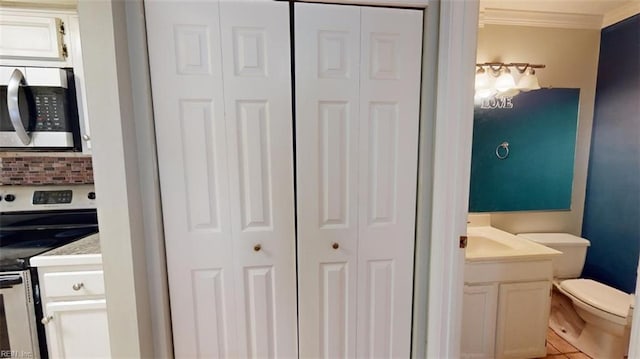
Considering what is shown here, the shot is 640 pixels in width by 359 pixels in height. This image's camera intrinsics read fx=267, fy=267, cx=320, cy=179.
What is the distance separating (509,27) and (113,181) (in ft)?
8.14

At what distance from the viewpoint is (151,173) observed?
1.07 metres

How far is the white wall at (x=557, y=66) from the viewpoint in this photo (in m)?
1.87

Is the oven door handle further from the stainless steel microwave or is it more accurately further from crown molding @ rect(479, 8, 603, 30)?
crown molding @ rect(479, 8, 603, 30)

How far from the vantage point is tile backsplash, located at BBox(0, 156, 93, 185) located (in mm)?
1609

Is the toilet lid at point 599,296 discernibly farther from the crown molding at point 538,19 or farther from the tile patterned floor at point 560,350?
the crown molding at point 538,19

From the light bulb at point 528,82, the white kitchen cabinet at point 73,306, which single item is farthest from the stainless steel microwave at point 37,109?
the light bulb at point 528,82

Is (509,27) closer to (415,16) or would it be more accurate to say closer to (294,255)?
(415,16)

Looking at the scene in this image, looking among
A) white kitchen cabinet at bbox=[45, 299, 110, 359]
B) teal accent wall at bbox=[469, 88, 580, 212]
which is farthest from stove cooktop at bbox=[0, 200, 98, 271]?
teal accent wall at bbox=[469, 88, 580, 212]

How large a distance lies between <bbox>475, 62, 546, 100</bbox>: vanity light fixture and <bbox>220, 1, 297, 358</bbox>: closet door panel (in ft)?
4.84

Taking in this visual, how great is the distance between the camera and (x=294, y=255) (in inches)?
46.2

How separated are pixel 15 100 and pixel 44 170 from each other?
0.53 m

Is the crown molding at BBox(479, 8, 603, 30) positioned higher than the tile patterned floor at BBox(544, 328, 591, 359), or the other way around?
the crown molding at BBox(479, 8, 603, 30)

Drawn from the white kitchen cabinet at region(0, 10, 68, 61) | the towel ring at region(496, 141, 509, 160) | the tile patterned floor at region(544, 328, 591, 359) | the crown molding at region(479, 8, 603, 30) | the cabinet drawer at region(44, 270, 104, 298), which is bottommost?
the tile patterned floor at region(544, 328, 591, 359)

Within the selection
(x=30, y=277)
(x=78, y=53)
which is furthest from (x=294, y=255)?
(x=78, y=53)
